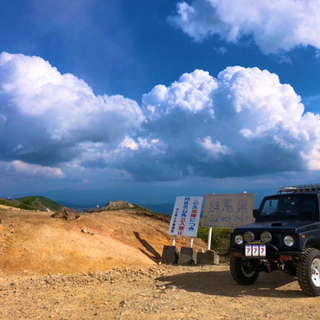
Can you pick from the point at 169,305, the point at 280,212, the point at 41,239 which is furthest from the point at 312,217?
the point at 41,239

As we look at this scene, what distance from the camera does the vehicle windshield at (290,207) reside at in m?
7.64

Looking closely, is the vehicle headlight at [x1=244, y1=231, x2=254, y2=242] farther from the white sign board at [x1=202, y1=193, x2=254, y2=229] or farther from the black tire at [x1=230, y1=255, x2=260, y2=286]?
the white sign board at [x1=202, y1=193, x2=254, y2=229]

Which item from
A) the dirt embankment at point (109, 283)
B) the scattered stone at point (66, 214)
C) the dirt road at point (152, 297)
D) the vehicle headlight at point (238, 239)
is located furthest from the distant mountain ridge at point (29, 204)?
the vehicle headlight at point (238, 239)

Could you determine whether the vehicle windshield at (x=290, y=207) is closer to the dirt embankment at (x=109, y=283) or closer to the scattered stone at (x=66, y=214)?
the dirt embankment at (x=109, y=283)

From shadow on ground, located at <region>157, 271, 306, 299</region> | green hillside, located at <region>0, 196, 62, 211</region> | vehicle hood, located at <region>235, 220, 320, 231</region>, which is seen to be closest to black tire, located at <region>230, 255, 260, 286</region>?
shadow on ground, located at <region>157, 271, 306, 299</region>

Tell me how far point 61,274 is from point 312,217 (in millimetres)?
6961

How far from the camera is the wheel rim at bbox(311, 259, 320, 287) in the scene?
6630mm

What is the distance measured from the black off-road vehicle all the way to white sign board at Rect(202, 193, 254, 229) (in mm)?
4793

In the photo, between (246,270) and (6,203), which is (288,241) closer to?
(246,270)

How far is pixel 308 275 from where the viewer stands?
251 inches

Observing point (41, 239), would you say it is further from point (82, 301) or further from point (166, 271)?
point (82, 301)

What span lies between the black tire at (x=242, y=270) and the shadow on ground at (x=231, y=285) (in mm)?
147

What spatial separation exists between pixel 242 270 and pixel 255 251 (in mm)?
1274

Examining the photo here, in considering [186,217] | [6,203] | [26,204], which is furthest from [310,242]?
[6,203]
